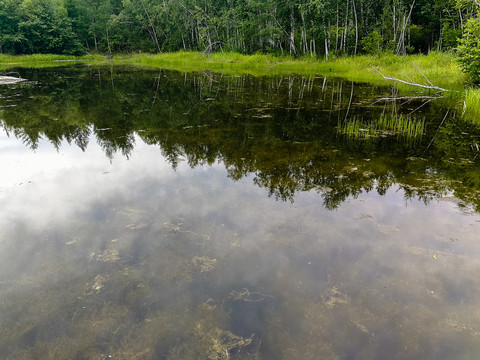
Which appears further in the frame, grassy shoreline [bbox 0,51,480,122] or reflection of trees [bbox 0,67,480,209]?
grassy shoreline [bbox 0,51,480,122]

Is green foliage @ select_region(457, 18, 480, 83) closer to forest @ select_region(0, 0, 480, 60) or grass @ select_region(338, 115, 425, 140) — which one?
grass @ select_region(338, 115, 425, 140)

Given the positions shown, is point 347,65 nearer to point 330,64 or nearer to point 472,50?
point 330,64

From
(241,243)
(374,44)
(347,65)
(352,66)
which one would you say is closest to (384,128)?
(241,243)

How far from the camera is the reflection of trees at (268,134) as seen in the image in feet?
23.2

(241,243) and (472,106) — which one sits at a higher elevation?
(472,106)

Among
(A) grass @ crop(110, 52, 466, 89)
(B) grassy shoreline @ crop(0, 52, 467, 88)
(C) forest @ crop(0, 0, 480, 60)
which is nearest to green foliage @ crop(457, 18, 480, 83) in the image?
(A) grass @ crop(110, 52, 466, 89)

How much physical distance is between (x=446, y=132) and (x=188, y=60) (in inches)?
1315

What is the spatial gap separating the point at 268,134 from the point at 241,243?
6097 millimetres

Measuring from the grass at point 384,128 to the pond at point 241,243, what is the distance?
0.35ft

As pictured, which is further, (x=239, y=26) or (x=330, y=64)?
(x=239, y=26)

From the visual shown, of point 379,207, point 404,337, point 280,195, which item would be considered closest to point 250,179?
point 280,195

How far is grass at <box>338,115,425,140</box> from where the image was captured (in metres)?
10.1

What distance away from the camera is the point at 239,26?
37.2 m

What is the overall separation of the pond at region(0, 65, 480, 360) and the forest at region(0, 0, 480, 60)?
79.2 ft
